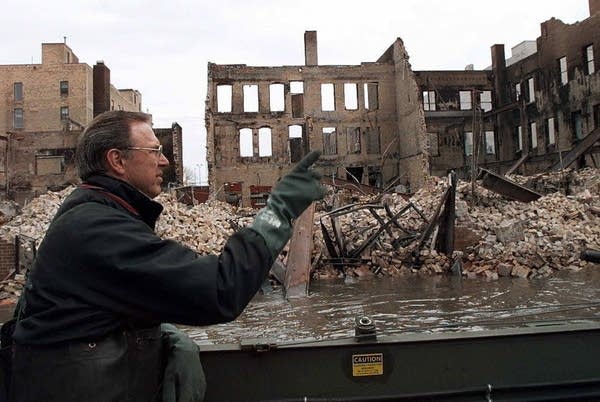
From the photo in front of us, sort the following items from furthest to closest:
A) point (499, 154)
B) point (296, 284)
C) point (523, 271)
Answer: point (499, 154)
point (523, 271)
point (296, 284)

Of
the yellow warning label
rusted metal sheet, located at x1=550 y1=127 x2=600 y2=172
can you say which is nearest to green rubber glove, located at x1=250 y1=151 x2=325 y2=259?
the yellow warning label

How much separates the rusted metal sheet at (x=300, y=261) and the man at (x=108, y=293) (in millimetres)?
8222

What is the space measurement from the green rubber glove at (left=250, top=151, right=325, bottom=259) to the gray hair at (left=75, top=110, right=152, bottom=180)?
58cm

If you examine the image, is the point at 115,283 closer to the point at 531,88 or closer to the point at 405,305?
the point at 405,305

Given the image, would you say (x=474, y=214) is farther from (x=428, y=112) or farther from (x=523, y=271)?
(x=428, y=112)

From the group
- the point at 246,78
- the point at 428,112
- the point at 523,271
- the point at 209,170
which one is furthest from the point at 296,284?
the point at 428,112

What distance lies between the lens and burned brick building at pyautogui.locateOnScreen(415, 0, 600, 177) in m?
28.0

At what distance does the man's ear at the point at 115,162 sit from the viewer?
194cm

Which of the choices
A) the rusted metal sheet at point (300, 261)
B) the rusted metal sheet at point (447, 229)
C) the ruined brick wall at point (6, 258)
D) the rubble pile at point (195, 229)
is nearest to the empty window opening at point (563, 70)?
the rusted metal sheet at point (447, 229)

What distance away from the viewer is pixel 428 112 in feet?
122

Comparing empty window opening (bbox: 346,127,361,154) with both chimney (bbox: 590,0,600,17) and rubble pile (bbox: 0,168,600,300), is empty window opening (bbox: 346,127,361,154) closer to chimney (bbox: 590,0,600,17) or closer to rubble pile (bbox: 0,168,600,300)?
chimney (bbox: 590,0,600,17)

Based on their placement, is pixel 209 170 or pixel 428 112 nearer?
pixel 209 170

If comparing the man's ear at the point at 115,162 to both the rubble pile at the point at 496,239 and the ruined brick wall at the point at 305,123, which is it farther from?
the ruined brick wall at the point at 305,123

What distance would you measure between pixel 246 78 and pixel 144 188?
3148 cm
